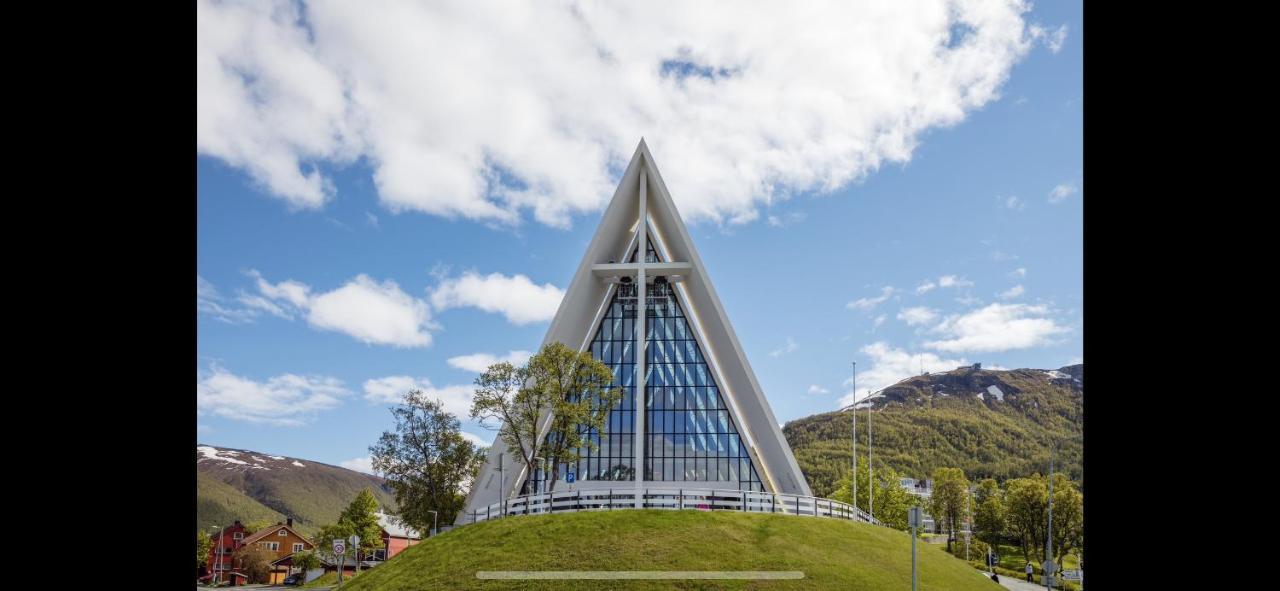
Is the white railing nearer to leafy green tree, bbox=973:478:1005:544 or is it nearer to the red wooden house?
leafy green tree, bbox=973:478:1005:544

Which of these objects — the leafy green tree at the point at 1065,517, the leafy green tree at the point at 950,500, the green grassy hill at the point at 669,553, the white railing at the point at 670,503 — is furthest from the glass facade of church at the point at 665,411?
the leafy green tree at the point at 950,500

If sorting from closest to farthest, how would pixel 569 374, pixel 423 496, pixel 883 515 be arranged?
pixel 569 374 → pixel 423 496 → pixel 883 515

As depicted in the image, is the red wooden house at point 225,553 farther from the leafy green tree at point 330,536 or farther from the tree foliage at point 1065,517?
the tree foliage at point 1065,517

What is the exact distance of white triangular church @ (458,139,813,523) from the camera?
4091 cm

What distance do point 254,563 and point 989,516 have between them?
1875 inches

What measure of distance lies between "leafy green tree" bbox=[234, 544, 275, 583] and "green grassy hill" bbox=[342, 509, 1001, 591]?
34420mm

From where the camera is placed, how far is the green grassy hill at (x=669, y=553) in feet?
82.4

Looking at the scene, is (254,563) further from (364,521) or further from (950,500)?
(950,500)

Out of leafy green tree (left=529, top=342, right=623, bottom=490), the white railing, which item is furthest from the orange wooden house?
the white railing
